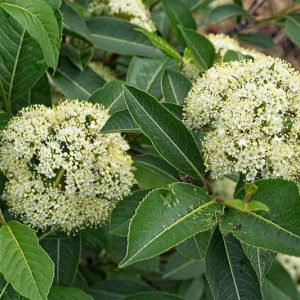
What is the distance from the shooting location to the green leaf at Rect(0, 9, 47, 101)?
2.13m

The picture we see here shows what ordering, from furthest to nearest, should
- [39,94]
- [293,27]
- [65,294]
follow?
[293,27], [39,94], [65,294]

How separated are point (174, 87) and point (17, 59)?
1.67ft

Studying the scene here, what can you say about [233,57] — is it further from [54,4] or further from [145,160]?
[54,4]

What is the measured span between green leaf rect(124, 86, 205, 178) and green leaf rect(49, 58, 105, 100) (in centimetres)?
71

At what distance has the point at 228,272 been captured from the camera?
5.77 feet

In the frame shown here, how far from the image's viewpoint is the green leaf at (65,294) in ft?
6.21

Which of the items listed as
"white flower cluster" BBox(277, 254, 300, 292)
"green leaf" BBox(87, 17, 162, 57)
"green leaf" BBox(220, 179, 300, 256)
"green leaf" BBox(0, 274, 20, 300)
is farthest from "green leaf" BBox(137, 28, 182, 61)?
"white flower cluster" BBox(277, 254, 300, 292)

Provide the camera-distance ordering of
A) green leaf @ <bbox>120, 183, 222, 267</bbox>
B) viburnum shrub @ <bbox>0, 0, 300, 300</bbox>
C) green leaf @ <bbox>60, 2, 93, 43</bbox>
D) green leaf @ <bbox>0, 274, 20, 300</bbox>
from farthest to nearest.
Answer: green leaf @ <bbox>60, 2, 93, 43</bbox>
green leaf @ <bbox>0, 274, 20, 300</bbox>
viburnum shrub @ <bbox>0, 0, 300, 300</bbox>
green leaf @ <bbox>120, 183, 222, 267</bbox>

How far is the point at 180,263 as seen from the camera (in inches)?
117

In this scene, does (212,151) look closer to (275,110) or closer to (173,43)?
(275,110)

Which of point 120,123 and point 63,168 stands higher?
point 120,123

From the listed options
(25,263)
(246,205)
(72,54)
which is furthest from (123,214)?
(72,54)

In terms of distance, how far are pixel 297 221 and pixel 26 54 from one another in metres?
1.09

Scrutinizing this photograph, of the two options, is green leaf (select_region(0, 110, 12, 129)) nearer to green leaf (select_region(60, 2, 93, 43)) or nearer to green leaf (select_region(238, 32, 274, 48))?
green leaf (select_region(60, 2, 93, 43))
